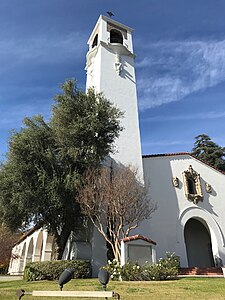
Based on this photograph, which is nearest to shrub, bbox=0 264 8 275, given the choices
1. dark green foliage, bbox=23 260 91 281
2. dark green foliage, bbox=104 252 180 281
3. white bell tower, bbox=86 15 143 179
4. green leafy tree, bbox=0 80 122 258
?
green leafy tree, bbox=0 80 122 258

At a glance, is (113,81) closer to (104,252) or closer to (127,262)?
(104,252)

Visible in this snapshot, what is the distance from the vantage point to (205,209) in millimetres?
19812

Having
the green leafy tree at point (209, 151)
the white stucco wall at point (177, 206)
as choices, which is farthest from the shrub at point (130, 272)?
the green leafy tree at point (209, 151)

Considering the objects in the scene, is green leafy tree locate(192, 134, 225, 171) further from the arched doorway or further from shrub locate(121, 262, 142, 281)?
shrub locate(121, 262, 142, 281)

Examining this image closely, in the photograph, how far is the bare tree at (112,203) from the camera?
1305 cm

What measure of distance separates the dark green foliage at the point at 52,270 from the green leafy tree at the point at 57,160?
158 cm

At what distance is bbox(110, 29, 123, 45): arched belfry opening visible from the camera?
2673 cm

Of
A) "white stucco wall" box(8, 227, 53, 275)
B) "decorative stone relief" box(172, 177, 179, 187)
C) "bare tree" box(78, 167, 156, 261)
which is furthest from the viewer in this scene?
"white stucco wall" box(8, 227, 53, 275)

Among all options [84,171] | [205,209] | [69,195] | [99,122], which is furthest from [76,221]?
[205,209]

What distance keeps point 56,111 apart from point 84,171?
414 cm

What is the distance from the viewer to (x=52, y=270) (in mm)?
11867

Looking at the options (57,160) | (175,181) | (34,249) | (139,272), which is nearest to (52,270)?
(139,272)

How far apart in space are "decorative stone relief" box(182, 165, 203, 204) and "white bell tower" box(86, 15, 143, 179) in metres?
4.27

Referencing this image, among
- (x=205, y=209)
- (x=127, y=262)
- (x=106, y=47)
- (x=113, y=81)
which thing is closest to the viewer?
(x=127, y=262)
